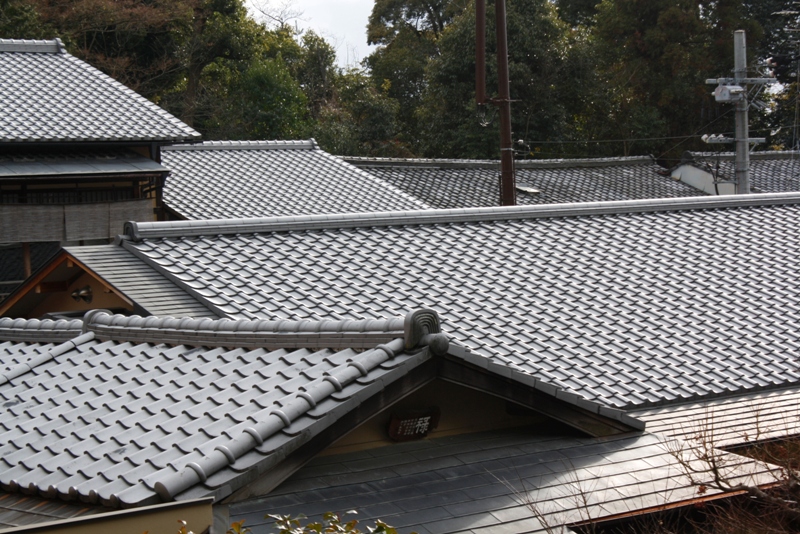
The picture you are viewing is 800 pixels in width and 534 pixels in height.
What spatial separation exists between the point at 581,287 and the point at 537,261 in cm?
80

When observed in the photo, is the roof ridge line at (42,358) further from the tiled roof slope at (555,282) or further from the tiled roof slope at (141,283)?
the tiled roof slope at (555,282)

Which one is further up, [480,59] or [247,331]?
[480,59]

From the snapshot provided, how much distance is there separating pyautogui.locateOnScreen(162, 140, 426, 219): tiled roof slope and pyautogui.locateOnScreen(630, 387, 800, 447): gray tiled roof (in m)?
14.4

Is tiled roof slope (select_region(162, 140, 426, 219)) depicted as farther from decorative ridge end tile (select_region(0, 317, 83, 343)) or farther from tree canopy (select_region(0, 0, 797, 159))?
decorative ridge end tile (select_region(0, 317, 83, 343))

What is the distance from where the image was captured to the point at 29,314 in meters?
14.2

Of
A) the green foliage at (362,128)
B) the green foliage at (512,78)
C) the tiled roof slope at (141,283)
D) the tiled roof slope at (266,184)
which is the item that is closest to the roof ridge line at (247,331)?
the tiled roof slope at (141,283)

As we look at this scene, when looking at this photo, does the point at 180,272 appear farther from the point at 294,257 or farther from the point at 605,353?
the point at 605,353

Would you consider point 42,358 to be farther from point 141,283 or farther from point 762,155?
point 762,155

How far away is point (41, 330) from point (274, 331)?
3427 mm

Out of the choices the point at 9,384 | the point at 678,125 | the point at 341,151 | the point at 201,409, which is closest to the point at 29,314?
the point at 9,384

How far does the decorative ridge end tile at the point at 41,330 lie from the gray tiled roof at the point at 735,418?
17.3ft

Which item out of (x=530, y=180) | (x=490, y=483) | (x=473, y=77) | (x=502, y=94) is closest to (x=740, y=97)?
(x=530, y=180)

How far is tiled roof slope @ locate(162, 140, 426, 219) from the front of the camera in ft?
71.3

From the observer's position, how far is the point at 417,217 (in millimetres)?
11719
